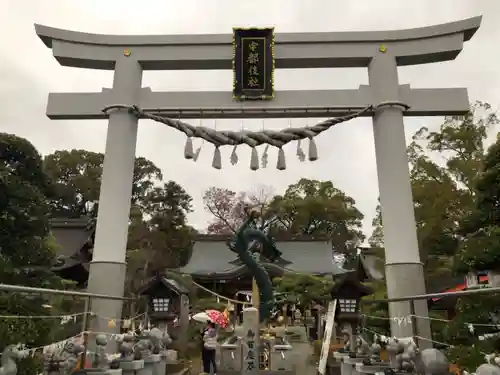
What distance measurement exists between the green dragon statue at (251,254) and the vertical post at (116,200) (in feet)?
8.74

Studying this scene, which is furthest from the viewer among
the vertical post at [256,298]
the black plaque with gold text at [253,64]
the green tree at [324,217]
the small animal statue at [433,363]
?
the green tree at [324,217]

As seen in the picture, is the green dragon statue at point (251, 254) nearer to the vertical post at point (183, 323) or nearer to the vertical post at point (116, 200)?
the vertical post at point (116, 200)

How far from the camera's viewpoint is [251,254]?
23.0 ft

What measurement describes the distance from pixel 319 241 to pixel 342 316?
13469 mm

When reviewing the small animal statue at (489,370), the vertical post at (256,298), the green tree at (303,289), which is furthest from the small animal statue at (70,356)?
the green tree at (303,289)

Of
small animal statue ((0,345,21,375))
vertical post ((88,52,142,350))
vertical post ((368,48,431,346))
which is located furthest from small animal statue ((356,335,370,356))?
small animal statue ((0,345,21,375))

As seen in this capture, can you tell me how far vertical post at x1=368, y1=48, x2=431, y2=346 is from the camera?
777cm

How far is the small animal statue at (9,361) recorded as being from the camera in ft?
9.85

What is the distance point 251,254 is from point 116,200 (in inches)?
127

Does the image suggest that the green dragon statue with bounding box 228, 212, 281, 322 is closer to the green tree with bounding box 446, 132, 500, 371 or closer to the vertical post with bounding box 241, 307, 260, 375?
the vertical post with bounding box 241, 307, 260, 375

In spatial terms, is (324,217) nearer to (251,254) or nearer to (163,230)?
(163,230)

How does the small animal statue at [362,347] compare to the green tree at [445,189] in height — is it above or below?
below

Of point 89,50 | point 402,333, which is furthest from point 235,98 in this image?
point 402,333

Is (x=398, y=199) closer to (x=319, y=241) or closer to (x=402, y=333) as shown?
(x=402, y=333)
